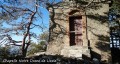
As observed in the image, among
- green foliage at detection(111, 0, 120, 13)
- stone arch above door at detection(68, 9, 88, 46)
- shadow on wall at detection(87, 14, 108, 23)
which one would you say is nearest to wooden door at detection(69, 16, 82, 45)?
stone arch above door at detection(68, 9, 88, 46)

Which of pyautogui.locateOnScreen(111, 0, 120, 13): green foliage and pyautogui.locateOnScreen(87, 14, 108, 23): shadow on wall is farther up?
pyautogui.locateOnScreen(111, 0, 120, 13): green foliage

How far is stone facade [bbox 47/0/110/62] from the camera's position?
15.1 metres

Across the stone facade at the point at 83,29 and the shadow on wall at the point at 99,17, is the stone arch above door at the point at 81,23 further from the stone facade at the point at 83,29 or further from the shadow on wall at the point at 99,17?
the shadow on wall at the point at 99,17

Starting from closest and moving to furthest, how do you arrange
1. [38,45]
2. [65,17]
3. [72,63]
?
[72,63], [65,17], [38,45]

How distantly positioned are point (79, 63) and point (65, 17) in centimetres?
472

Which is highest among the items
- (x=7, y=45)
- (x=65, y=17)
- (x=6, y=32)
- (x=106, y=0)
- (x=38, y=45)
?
(x=106, y=0)

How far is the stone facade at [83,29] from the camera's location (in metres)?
15.1

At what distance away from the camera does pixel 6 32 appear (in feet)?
66.4

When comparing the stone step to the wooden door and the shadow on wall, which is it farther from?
the shadow on wall

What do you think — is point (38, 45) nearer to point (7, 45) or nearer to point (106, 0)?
point (7, 45)

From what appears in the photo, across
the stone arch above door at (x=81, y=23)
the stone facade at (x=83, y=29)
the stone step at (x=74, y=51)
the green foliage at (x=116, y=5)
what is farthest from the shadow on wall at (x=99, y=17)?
the stone step at (x=74, y=51)

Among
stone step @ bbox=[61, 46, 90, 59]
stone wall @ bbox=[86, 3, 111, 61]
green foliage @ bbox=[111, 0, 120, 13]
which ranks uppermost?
green foliage @ bbox=[111, 0, 120, 13]

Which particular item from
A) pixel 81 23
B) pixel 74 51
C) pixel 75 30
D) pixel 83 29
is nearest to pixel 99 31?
pixel 83 29

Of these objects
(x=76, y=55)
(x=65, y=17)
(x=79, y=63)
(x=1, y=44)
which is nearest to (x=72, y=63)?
(x=79, y=63)
